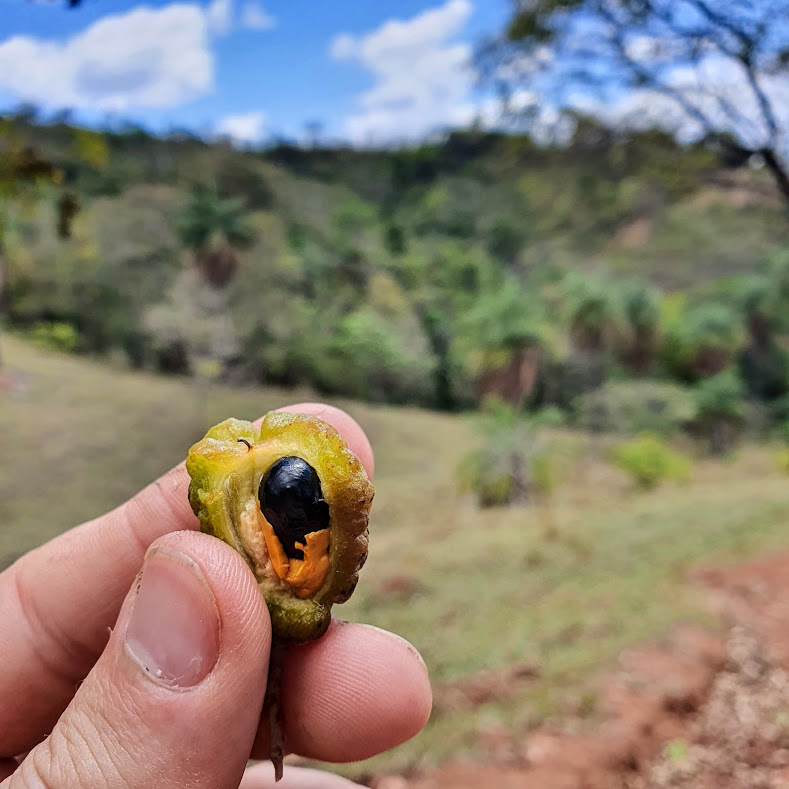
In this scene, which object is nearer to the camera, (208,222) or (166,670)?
(166,670)

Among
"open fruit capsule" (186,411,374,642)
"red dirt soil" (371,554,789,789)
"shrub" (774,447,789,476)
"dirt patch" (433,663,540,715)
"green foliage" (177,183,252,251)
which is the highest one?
"green foliage" (177,183,252,251)

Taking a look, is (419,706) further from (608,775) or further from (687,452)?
(687,452)

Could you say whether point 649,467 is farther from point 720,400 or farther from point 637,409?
point 720,400

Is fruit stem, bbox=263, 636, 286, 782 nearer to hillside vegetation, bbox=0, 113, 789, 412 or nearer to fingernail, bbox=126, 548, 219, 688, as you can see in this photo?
fingernail, bbox=126, 548, 219, 688

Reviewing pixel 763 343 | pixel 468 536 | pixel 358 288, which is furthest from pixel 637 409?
pixel 358 288

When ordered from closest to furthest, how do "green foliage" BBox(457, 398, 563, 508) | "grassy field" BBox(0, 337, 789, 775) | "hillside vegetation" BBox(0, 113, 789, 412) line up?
"grassy field" BBox(0, 337, 789, 775) < "green foliage" BBox(457, 398, 563, 508) < "hillside vegetation" BBox(0, 113, 789, 412)

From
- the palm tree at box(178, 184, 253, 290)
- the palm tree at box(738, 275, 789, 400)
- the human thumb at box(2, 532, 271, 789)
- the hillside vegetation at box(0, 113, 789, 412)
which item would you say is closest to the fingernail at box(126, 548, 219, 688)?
the human thumb at box(2, 532, 271, 789)

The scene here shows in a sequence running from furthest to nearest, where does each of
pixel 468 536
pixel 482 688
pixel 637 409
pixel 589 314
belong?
pixel 589 314
pixel 637 409
pixel 468 536
pixel 482 688

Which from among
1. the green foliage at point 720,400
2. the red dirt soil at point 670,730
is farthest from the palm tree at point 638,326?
the red dirt soil at point 670,730
